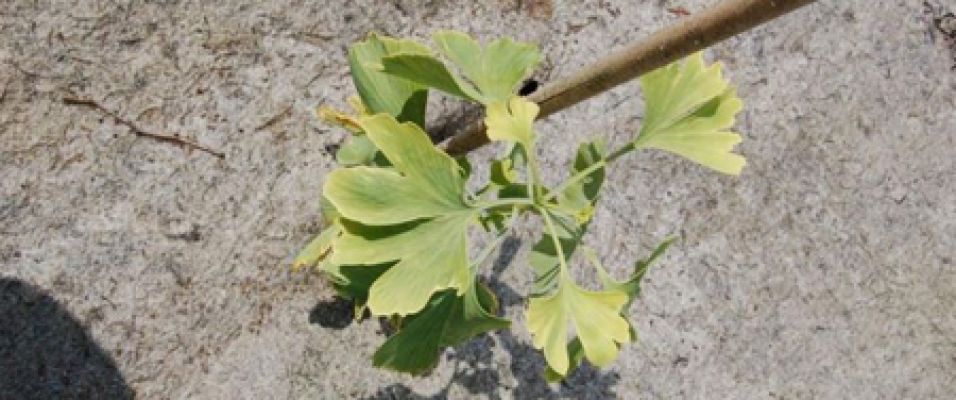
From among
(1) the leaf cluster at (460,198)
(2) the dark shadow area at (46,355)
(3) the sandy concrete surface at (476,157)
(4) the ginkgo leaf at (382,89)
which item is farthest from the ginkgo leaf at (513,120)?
(2) the dark shadow area at (46,355)

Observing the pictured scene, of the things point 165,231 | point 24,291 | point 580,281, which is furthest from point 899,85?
point 24,291

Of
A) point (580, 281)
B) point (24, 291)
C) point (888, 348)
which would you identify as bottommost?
point (888, 348)

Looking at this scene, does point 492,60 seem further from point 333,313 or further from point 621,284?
point 333,313

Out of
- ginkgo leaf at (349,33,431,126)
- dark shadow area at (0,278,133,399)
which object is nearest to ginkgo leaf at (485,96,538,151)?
ginkgo leaf at (349,33,431,126)

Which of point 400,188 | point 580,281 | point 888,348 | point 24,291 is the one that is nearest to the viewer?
point 400,188

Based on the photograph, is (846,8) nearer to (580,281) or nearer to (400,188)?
(580,281)

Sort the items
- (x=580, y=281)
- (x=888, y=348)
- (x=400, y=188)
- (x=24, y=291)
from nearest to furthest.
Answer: (x=400, y=188) → (x=24, y=291) → (x=580, y=281) → (x=888, y=348)

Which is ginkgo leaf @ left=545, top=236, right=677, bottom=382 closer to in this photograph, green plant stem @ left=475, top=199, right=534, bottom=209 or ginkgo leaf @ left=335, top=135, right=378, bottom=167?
green plant stem @ left=475, top=199, right=534, bottom=209

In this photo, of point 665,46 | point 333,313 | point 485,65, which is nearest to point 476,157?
point 333,313
